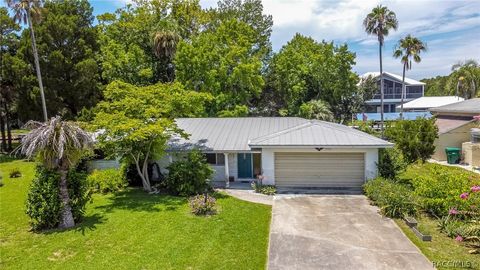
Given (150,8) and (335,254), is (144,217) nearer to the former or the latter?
(335,254)

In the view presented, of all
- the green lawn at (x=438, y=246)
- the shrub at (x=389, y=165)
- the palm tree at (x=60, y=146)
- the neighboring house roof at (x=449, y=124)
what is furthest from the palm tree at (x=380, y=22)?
the palm tree at (x=60, y=146)

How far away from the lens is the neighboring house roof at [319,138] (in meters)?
16.7

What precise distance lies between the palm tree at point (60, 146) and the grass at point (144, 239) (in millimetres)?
1314

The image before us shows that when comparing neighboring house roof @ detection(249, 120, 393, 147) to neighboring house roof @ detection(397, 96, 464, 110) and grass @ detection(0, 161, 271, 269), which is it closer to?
grass @ detection(0, 161, 271, 269)

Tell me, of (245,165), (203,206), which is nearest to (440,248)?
(203,206)

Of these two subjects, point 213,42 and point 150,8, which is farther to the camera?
point 150,8

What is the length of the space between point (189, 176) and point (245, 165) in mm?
4135

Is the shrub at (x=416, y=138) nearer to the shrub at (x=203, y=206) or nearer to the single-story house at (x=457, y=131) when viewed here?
the single-story house at (x=457, y=131)

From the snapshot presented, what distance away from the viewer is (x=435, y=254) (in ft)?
32.2

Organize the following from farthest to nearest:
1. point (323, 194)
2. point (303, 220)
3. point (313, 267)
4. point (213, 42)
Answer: point (213, 42) < point (323, 194) < point (303, 220) < point (313, 267)

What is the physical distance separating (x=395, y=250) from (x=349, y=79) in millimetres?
27062

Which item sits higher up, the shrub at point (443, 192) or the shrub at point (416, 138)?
the shrub at point (416, 138)

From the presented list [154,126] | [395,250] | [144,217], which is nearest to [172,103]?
[154,126]

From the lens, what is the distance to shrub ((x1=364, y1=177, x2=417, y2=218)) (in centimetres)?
1308
